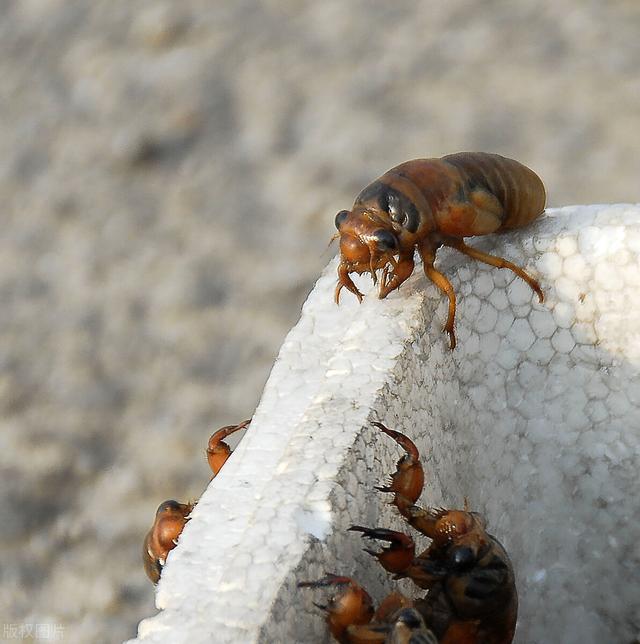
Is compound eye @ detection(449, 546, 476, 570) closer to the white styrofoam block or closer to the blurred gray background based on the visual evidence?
the white styrofoam block

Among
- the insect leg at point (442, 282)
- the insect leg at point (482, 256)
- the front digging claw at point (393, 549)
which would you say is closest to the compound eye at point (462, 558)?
the front digging claw at point (393, 549)

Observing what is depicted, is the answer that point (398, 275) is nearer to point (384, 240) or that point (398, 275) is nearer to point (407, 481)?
point (384, 240)

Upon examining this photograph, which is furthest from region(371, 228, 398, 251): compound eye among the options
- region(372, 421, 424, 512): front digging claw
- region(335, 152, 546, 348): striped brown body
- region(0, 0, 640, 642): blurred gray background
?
region(0, 0, 640, 642): blurred gray background

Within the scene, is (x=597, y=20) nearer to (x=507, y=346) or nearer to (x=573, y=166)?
(x=573, y=166)

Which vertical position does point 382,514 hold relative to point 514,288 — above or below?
below

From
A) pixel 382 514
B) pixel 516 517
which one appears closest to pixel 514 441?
pixel 516 517
